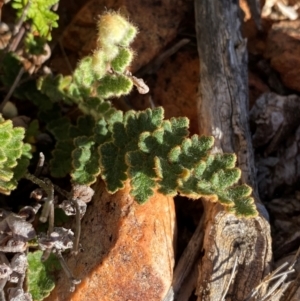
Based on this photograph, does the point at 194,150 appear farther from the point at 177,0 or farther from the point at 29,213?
the point at 177,0

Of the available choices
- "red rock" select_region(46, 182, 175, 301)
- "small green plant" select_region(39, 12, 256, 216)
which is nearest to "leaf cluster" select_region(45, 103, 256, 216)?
"small green plant" select_region(39, 12, 256, 216)

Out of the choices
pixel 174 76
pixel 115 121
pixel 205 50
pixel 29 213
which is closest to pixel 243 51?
pixel 205 50

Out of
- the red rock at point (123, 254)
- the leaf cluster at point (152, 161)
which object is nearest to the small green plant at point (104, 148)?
the leaf cluster at point (152, 161)

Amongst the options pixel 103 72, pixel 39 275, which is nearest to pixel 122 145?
pixel 103 72

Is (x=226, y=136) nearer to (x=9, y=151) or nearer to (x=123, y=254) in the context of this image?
(x=123, y=254)

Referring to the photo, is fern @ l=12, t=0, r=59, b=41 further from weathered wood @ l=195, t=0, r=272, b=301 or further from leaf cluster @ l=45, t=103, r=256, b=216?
weathered wood @ l=195, t=0, r=272, b=301
